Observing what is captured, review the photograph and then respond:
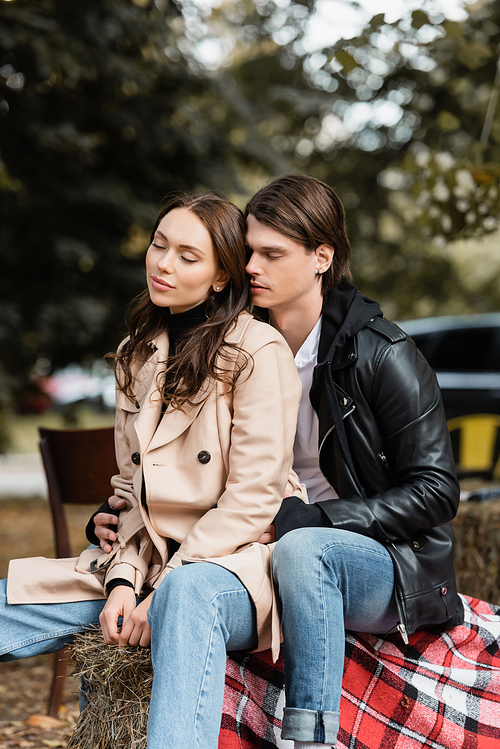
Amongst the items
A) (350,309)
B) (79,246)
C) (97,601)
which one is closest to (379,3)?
(350,309)

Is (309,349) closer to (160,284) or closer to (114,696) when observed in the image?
(160,284)

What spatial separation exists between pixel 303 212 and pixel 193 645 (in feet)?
4.46

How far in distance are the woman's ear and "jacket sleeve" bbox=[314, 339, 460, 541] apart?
0.55 m

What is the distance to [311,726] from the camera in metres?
1.73

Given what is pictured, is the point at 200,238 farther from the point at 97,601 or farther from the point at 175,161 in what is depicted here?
the point at 175,161

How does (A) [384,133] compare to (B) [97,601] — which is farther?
(A) [384,133]

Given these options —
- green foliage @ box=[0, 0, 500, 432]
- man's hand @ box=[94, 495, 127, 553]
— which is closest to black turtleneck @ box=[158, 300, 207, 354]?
man's hand @ box=[94, 495, 127, 553]

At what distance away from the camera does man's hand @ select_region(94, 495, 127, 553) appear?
2227mm

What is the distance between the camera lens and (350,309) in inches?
91.6

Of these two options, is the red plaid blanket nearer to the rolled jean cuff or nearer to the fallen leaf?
the rolled jean cuff

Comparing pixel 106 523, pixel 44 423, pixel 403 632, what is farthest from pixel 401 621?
pixel 44 423

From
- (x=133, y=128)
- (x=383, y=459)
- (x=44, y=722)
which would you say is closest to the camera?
(x=383, y=459)

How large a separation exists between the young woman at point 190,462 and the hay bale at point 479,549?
69.1 inches

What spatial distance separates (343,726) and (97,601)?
2.69 feet
